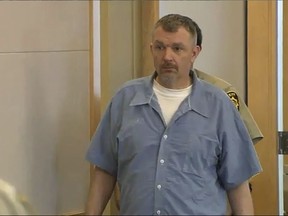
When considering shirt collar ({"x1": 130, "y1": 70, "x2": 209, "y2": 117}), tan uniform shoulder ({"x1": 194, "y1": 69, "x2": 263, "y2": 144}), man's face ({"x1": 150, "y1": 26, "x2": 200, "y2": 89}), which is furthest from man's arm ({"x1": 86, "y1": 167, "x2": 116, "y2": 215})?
tan uniform shoulder ({"x1": 194, "y1": 69, "x2": 263, "y2": 144})

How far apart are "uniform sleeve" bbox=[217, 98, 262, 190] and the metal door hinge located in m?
0.72

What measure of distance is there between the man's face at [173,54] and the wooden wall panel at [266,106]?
2.74 feet

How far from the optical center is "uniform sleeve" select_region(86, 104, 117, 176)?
2021 mm

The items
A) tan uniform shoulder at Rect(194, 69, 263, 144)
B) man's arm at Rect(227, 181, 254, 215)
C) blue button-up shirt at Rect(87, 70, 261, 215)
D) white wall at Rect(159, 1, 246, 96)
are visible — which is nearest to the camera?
blue button-up shirt at Rect(87, 70, 261, 215)

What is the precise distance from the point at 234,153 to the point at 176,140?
0.21 meters

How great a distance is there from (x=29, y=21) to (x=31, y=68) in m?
0.16

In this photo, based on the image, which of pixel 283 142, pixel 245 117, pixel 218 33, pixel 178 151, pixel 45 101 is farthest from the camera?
pixel 218 33

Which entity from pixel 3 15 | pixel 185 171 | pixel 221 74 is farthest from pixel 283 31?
pixel 3 15

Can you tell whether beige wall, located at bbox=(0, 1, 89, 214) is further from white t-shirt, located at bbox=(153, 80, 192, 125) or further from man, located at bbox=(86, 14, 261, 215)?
white t-shirt, located at bbox=(153, 80, 192, 125)

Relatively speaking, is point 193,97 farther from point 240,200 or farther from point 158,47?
point 240,200

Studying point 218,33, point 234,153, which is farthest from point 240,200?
point 218,33

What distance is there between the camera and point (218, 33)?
290 centimetres

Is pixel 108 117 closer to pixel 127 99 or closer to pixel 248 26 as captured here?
pixel 127 99

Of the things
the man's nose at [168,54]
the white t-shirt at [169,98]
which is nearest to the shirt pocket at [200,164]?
the white t-shirt at [169,98]
